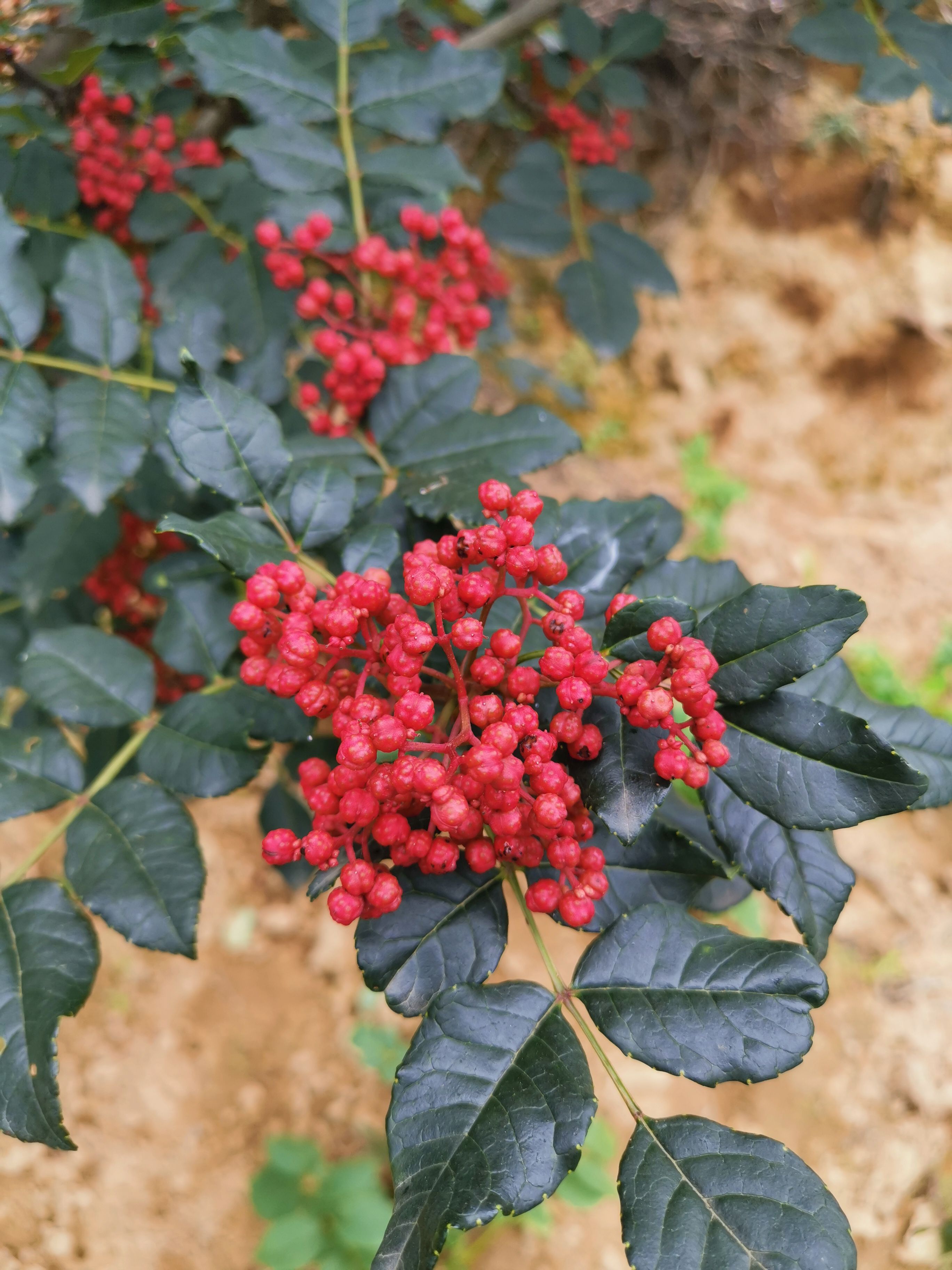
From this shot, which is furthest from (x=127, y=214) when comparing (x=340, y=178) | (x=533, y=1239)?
(x=533, y=1239)

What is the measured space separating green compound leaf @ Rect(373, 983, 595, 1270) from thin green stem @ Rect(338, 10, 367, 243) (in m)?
1.23

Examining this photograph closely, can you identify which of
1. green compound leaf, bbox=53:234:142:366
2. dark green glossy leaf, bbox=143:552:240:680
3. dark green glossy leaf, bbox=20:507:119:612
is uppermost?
green compound leaf, bbox=53:234:142:366

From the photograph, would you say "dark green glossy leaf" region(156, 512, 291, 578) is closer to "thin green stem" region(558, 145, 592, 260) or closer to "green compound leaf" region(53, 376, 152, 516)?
"green compound leaf" region(53, 376, 152, 516)

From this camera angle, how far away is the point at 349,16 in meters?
1.44

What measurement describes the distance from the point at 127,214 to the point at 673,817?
63.7 inches

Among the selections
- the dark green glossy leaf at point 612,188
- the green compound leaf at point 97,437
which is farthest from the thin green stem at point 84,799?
the dark green glossy leaf at point 612,188

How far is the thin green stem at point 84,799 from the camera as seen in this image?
112 cm

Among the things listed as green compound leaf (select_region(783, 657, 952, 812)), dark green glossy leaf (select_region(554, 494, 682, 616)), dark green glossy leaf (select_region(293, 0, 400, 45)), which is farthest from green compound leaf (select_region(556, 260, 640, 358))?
green compound leaf (select_region(783, 657, 952, 812))

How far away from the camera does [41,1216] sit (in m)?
2.06

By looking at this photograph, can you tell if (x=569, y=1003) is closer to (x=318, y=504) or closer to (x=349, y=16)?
(x=318, y=504)

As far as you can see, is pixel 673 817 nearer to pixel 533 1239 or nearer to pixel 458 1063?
pixel 458 1063

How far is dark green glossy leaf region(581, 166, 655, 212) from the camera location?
210 centimetres

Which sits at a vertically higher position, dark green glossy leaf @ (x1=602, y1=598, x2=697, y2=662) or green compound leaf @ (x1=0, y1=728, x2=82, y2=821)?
dark green glossy leaf @ (x1=602, y1=598, x2=697, y2=662)

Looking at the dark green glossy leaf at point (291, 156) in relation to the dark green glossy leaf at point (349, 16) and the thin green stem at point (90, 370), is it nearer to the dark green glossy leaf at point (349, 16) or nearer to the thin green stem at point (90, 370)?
the dark green glossy leaf at point (349, 16)
